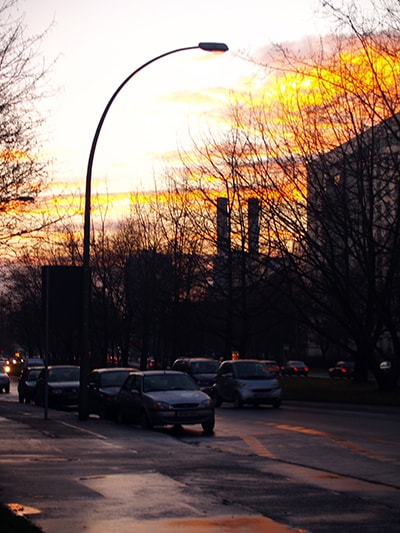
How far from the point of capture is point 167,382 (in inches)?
981

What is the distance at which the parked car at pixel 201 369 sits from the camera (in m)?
38.7

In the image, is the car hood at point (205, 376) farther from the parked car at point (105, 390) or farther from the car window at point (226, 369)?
the parked car at point (105, 390)

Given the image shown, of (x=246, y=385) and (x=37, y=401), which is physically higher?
(x=246, y=385)

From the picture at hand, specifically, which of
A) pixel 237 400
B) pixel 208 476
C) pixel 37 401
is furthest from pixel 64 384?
pixel 208 476

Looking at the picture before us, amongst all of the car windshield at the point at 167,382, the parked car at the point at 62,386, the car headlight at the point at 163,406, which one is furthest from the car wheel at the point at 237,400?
the car headlight at the point at 163,406

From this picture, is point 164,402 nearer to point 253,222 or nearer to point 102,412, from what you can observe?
point 102,412

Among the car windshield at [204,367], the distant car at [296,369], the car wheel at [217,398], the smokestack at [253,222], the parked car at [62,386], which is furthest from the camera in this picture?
the distant car at [296,369]

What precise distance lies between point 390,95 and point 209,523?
2284cm

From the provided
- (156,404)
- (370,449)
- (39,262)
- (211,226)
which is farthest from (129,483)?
(39,262)

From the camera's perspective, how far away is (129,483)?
42.4 feet

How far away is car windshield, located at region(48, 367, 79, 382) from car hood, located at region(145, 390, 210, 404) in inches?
570

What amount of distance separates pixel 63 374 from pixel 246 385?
28.8ft

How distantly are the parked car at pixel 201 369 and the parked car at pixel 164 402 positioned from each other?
12676 mm

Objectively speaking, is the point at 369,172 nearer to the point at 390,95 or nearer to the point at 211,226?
the point at 390,95
